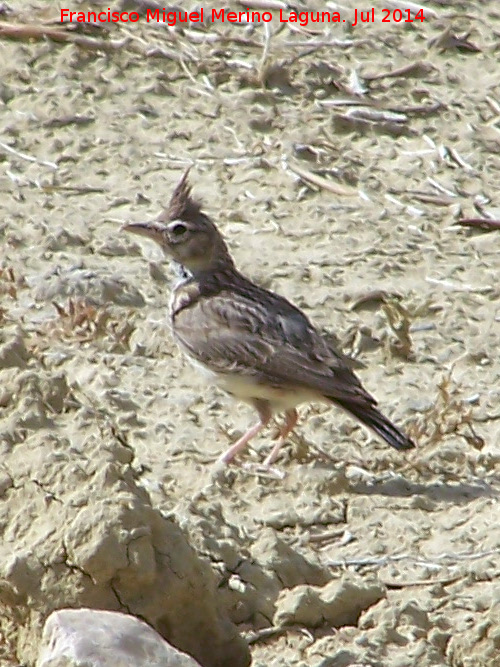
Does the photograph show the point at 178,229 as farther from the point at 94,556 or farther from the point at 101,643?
the point at 101,643

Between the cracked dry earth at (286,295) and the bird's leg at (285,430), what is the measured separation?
61mm

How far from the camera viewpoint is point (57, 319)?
797 cm

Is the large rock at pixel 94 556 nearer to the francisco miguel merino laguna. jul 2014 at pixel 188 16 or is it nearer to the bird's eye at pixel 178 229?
the bird's eye at pixel 178 229

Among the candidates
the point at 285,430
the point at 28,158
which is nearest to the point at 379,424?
the point at 285,430

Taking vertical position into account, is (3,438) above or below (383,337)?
above

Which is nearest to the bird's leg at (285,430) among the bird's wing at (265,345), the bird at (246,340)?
the bird at (246,340)

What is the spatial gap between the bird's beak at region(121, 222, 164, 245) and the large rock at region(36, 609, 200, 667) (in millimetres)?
3225

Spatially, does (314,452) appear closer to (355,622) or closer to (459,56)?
(355,622)

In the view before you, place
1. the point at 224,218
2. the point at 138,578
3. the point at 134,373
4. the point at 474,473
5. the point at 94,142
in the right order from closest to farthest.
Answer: the point at 138,578
the point at 474,473
the point at 134,373
the point at 224,218
the point at 94,142

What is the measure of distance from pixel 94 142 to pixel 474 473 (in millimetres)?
3576

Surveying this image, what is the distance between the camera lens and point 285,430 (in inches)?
288

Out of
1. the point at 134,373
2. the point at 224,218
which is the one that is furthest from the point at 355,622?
the point at 224,218

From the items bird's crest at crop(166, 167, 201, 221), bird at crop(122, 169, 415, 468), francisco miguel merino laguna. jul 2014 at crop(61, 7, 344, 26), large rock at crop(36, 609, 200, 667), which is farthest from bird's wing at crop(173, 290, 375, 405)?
francisco miguel merino laguna. jul 2014 at crop(61, 7, 344, 26)

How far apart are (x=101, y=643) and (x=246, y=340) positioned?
9.58 ft
